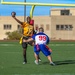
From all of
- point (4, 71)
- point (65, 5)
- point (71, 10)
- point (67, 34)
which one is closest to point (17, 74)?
point (4, 71)

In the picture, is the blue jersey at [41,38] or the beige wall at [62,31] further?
the beige wall at [62,31]

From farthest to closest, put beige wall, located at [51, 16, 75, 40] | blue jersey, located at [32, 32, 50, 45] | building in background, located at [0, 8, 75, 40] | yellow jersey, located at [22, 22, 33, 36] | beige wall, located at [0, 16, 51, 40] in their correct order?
beige wall, located at [0, 16, 51, 40]
building in background, located at [0, 8, 75, 40]
beige wall, located at [51, 16, 75, 40]
yellow jersey, located at [22, 22, 33, 36]
blue jersey, located at [32, 32, 50, 45]

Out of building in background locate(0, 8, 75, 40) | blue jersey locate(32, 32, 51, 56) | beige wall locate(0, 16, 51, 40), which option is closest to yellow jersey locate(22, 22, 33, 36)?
blue jersey locate(32, 32, 51, 56)

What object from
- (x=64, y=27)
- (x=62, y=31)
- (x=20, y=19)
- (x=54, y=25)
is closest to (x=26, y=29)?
(x=20, y=19)

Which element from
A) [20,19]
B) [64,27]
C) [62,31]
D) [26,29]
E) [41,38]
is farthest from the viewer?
[64,27]

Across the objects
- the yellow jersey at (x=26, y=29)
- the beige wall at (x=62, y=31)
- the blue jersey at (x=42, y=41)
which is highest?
the yellow jersey at (x=26, y=29)

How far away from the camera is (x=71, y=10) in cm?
7788

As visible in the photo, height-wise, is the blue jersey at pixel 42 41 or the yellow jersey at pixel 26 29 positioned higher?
the yellow jersey at pixel 26 29

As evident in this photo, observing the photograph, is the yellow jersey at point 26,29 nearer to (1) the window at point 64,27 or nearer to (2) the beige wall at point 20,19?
(2) the beige wall at point 20,19

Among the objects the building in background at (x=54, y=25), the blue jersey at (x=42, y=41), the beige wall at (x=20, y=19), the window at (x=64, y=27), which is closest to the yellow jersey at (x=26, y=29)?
the blue jersey at (x=42, y=41)

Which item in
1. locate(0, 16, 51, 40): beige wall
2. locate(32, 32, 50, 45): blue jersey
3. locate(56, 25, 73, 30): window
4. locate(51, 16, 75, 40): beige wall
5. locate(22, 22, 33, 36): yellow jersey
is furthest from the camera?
locate(56, 25, 73, 30): window

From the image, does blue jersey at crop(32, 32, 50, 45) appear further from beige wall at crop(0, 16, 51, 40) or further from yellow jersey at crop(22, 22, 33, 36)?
beige wall at crop(0, 16, 51, 40)

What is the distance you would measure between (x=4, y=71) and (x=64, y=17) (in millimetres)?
60198

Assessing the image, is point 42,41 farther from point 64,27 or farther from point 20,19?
point 64,27
